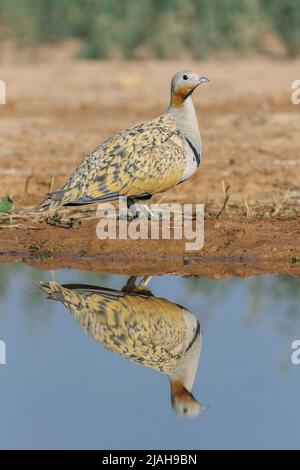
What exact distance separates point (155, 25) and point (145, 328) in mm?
16854

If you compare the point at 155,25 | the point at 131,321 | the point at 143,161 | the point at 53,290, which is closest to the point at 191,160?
the point at 143,161

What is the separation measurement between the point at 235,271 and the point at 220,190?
10.3 ft

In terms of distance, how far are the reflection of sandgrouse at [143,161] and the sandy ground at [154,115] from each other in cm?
50

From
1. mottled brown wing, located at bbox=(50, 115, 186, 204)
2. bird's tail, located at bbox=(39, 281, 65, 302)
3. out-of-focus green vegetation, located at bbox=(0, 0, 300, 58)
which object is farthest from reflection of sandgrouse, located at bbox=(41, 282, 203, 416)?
out-of-focus green vegetation, located at bbox=(0, 0, 300, 58)

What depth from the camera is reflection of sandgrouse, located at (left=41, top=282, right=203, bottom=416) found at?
6925 millimetres

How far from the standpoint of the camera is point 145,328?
25.3 feet

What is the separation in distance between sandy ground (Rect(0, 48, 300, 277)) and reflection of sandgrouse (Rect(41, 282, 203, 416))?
2.86 ft

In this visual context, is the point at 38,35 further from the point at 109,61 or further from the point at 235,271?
the point at 235,271

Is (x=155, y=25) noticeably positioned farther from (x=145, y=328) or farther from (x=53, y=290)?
(x=145, y=328)

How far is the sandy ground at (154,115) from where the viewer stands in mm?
9805

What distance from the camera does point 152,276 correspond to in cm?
919

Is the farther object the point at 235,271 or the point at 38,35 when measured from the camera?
the point at 38,35

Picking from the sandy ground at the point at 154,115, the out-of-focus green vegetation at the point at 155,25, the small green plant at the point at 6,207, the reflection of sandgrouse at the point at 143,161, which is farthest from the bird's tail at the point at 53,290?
the out-of-focus green vegetation at the point at 155,25
